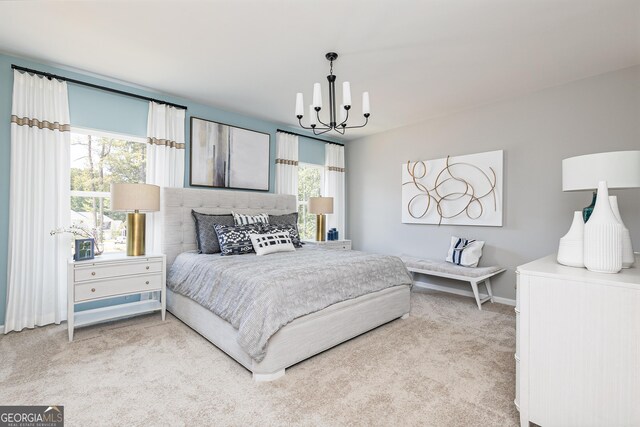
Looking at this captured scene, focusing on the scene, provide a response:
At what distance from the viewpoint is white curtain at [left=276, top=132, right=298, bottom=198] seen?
4.77m

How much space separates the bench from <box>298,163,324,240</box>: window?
6.26 feet

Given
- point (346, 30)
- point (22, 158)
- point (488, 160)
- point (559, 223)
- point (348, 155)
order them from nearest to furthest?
point (346, 30), point (22, 158), point (559, 223), point (488, 160), point (348, 155)

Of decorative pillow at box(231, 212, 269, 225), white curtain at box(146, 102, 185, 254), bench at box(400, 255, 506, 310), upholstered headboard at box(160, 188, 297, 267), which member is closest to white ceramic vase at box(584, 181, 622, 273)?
bench at box(400, 255, 506, 310)

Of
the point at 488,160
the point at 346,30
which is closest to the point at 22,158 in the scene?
the point at 346,30

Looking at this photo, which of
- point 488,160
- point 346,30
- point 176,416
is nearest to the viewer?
point 176,416

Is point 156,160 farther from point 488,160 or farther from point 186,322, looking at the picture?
point 488,160

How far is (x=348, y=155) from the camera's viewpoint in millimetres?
5812

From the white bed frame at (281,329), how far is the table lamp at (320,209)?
0.52m

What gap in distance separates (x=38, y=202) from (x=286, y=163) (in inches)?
117

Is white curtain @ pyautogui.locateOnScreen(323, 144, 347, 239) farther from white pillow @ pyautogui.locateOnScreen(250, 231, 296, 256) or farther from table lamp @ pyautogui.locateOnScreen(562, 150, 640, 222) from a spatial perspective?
table lamp @ pyautogui.locateOnScreen(562, 150, 640, 222)

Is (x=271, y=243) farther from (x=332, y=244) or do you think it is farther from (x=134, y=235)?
(x=332, y=244)

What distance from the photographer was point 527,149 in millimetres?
3627

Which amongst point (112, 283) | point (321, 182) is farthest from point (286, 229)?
point (321, 182)

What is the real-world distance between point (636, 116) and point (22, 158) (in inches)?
229
